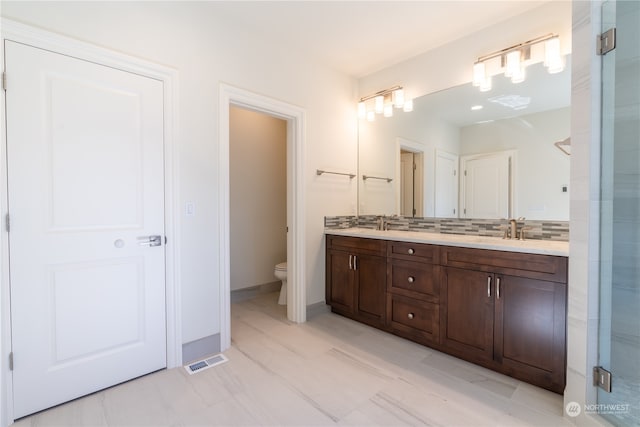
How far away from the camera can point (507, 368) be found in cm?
184

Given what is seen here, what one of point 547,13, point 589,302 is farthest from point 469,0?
point 589,302

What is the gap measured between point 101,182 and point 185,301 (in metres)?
0.94

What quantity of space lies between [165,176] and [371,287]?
1899 millimetres

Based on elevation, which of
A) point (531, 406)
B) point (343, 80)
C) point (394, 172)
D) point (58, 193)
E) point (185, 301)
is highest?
point (343, 80)

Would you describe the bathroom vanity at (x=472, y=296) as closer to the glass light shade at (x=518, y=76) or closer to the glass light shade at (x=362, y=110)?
the glass light shade at (x=518, y=76)

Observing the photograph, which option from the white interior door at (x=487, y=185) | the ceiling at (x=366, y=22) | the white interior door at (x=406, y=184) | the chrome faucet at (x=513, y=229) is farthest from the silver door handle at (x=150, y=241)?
the chrome faucet at (x=513, y=229)

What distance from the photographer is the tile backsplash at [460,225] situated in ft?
6.82

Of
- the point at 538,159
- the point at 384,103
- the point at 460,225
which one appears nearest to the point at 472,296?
the point at 460,225

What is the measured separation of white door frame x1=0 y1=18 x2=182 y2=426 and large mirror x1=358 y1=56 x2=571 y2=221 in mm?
1999

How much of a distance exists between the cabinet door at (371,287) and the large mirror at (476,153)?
715 millimetres

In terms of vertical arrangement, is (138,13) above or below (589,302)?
above

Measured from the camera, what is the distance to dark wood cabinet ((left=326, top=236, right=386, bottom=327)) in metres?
2.54

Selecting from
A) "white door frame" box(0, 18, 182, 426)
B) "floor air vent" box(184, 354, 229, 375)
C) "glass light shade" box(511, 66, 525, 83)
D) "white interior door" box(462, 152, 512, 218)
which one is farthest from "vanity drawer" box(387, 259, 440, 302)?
"white door frame" box(0, 18, 182, 426)

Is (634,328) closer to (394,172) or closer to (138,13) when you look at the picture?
(394,172)
